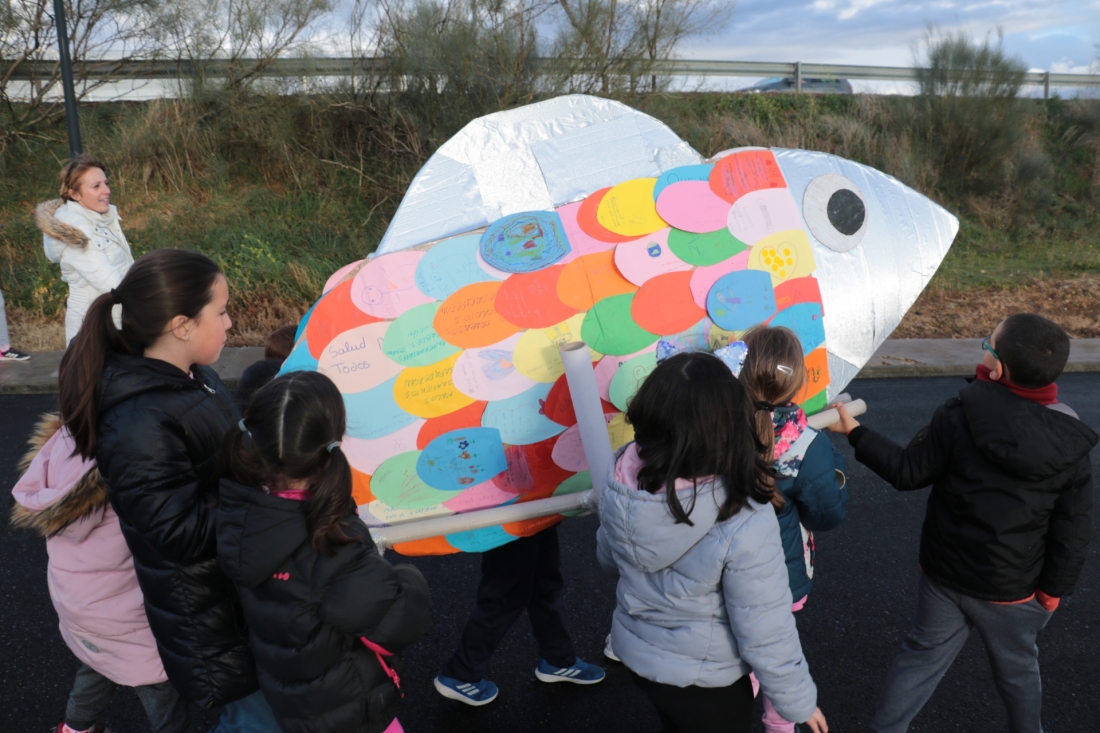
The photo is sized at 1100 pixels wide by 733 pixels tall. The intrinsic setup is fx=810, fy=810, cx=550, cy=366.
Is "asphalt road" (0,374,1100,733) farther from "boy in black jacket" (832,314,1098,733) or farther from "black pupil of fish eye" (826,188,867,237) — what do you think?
"black pupil of fish eye" (826,188,867,237)

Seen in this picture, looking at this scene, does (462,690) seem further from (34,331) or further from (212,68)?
(212,68)

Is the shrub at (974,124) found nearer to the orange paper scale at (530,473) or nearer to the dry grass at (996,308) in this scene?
the dry grass at (996,308)

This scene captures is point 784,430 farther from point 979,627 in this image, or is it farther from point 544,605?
point 544,605

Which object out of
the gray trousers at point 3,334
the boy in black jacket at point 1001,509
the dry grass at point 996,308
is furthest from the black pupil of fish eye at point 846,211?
the gray trousers at point 3,334

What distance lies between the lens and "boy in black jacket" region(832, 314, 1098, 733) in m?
2.11

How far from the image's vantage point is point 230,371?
6898 millimetres

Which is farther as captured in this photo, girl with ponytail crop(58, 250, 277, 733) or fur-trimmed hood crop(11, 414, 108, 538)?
fur-trimmed hood crop(11, 414, 108, 538)

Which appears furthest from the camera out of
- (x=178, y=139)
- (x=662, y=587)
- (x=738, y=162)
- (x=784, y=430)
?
(x=178, y=139)

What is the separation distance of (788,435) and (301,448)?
3.81ft

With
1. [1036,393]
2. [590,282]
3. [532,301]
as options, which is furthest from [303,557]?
[1036,393]

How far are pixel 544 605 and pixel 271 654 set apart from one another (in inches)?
46.2

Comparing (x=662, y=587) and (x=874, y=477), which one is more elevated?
(x=662, y=587)

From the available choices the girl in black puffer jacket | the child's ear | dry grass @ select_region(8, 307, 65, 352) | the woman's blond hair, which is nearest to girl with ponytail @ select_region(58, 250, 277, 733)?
the girl in black puffer jacket

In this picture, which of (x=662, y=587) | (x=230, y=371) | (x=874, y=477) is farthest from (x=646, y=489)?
(x=230, y=371)
